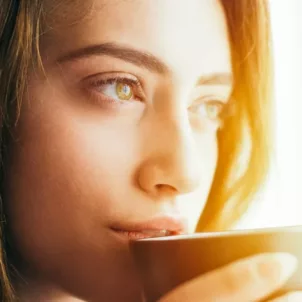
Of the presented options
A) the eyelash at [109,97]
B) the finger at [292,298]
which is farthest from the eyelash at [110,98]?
the finger at [292,298]

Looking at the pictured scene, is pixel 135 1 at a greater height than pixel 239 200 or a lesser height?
greater

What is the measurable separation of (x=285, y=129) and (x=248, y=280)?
0.82 ft

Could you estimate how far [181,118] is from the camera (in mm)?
504

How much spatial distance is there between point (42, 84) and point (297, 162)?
11.5 inches

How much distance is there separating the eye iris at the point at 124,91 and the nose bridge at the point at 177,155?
1.7 inches

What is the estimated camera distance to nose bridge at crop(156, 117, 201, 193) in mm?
491

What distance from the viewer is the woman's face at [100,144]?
1.57ft

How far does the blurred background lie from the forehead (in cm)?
14

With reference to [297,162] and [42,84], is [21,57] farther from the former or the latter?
[297,162]

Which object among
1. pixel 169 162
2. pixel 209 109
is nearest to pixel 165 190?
pixel 169 162

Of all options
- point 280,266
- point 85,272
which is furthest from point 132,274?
point 280,266

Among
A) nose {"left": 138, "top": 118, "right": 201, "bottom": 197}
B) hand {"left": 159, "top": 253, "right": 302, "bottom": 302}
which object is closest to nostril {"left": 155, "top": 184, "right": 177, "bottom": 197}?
nose {"left": 138, "top": 118, "right": 201, "bottom": 197}

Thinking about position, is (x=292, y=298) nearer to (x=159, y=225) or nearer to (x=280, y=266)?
(x=280, y=266)

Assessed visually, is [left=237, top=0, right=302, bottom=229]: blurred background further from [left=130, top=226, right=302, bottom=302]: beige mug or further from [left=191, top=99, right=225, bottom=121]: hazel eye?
[left=130, top=226, right=302, bottom=302]: beige mug
